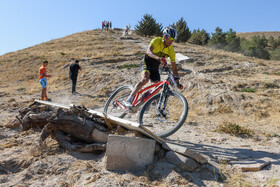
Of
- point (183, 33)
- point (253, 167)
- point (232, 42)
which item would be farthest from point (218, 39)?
point (253, 167)

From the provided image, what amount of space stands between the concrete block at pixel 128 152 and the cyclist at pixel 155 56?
1410mm

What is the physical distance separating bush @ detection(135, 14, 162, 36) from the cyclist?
46033 mm

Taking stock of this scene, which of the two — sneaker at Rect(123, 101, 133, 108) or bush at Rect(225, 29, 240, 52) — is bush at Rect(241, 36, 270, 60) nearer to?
bush at Rect(225, 29, 240, 52)

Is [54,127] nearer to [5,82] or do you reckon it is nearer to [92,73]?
[92,73]

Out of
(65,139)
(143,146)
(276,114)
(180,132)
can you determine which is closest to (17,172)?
(65,139)

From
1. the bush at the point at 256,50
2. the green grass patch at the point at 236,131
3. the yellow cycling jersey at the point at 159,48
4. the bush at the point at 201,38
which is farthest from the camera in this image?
the bush at the point at 201,38

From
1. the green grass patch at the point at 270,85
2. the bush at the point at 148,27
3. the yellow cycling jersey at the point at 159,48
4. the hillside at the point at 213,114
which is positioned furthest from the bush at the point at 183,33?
the yellow cycling jersey at the point at 159,48

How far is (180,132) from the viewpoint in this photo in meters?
5.82

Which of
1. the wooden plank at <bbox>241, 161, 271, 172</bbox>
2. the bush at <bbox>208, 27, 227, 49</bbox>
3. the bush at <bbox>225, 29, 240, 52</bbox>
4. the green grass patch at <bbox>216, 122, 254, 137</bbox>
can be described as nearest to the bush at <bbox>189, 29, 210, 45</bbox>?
the bush at <bbox>208, 27, 227, 49</bbox>

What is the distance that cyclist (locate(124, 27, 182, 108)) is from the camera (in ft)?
15.2

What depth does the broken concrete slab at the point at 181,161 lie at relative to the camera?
3.38 meters

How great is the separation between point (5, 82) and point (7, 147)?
761 inches

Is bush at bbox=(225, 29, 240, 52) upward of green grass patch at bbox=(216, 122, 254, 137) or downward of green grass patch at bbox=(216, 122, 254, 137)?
upward

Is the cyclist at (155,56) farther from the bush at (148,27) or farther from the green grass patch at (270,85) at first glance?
the bush at (148,27)
